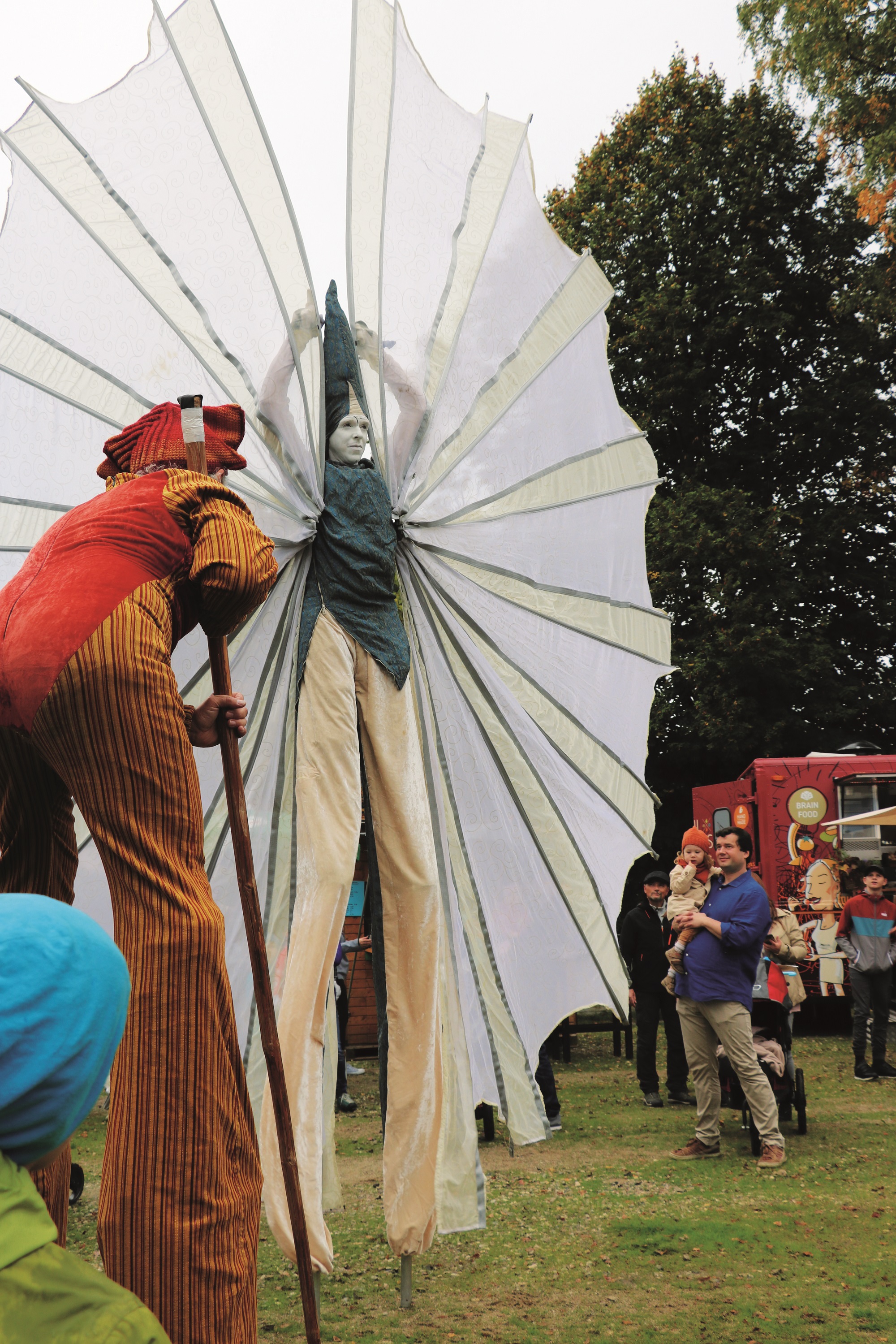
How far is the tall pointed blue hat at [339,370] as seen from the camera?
10.6ft

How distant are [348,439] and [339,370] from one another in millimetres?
198

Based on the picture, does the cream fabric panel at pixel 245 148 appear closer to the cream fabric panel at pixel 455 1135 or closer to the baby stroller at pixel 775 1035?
the cream fabric panel at pixel 455 1135

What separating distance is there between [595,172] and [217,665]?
1940 centimetres

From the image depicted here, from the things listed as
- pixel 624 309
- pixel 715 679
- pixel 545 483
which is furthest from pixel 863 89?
pixel 545 483

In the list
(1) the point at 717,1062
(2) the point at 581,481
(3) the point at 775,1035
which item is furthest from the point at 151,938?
(3) the point at 775,1035

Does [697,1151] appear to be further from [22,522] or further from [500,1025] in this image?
[22,522]

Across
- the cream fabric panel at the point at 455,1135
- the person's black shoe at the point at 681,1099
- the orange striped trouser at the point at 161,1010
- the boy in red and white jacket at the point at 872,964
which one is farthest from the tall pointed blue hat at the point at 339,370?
the boy in red and white jacket at the point at 872,964

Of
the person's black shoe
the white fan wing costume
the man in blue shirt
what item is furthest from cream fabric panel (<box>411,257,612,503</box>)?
the person's black shoe

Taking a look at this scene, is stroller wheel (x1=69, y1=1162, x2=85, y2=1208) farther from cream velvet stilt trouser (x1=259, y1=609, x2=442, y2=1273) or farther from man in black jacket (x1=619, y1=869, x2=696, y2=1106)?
man in black jacket (x1=619, y1=869, x2=696, y2=1106)

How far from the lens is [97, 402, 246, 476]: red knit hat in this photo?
2639 millimetres

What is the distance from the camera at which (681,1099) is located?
8305mm

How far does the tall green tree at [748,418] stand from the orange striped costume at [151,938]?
50.1 feet

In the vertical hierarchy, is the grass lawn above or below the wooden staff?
below

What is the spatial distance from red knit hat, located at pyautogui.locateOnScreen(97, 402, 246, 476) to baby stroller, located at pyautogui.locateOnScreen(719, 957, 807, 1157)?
17.6 feet
